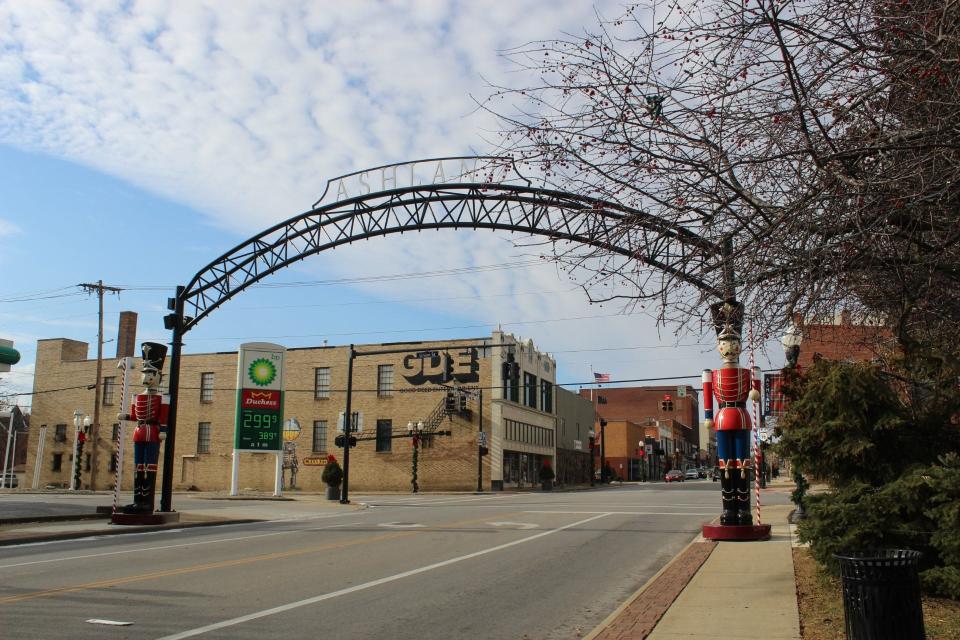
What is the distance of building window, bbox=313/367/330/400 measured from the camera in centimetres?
5662

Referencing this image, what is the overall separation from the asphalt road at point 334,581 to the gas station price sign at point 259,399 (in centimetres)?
2412

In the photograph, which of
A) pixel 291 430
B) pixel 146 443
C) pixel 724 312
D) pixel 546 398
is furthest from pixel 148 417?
pixel 546 398

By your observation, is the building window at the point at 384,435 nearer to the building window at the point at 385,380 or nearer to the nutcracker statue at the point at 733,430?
the building window at the point at 385,380

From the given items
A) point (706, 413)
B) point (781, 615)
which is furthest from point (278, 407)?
point (781, 615)

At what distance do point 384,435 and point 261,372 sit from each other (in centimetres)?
1357

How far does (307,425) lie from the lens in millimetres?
56812

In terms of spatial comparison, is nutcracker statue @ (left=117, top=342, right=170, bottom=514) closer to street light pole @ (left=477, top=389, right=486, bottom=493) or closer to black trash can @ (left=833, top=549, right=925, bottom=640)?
black trash can @ (left=833, top=549, right=925, bottom=640)

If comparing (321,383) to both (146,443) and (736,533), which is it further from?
(736,533)

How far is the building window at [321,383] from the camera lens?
5662 centimetres

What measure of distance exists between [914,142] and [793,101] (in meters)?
1.23

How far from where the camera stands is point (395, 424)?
180 feet

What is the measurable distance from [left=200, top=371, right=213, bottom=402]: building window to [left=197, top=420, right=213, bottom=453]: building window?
1762 mm

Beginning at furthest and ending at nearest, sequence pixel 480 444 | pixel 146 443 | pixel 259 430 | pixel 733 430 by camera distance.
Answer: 1. pixel 480 444
2. pixel 259 430
3. pixel 146 443
4. pixel 733 430

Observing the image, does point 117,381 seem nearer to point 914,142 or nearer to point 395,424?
point 395,424
